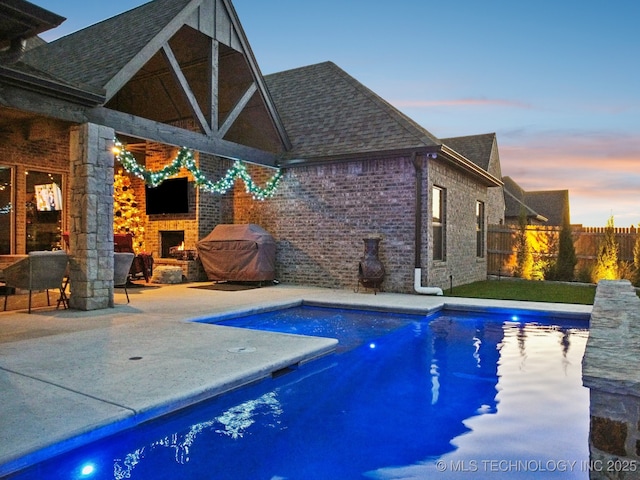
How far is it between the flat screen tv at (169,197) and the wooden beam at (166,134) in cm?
251

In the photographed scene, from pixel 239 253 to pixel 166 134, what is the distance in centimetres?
346

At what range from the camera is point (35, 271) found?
654 cm

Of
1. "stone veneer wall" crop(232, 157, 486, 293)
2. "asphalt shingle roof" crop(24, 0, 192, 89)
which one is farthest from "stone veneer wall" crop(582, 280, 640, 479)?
"stone veneer wall" crop(232, 157, 486, 293)

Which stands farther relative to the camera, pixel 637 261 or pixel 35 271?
pixel 637 261

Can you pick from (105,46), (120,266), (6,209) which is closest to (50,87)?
(120,266)

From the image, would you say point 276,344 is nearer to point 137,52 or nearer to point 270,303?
point 270,303

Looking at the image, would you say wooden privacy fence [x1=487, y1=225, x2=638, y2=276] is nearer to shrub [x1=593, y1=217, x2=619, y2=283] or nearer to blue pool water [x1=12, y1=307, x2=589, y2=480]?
shrub [x1=593, y1=217, x2=619, y2=283]

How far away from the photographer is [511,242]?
1479 centimetres

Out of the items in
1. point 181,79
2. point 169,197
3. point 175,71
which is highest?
point 175,71

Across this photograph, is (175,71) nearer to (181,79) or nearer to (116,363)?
(181,79)

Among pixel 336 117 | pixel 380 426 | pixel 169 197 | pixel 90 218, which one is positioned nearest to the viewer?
pixel 380 426

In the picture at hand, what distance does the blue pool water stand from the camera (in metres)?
2.68

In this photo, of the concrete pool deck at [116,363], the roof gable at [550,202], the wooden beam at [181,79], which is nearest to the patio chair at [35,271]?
the concrete pool deck at [116,363]

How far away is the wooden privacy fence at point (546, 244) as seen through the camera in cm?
1301
